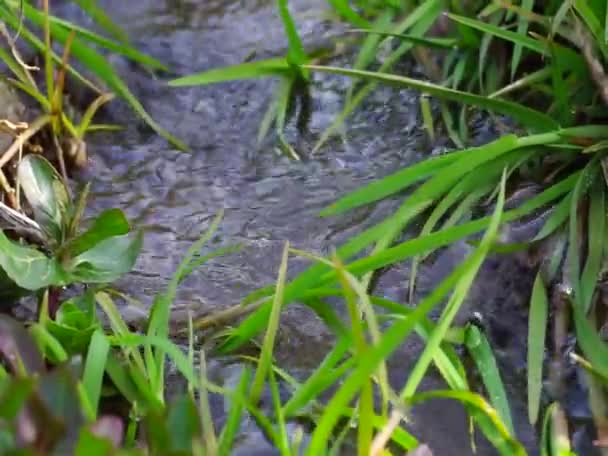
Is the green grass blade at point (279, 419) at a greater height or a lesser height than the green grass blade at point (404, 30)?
lesser

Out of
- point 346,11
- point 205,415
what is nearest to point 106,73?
point 346,11

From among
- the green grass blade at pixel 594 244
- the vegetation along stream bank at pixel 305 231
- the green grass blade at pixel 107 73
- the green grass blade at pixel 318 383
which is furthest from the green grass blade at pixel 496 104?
the green grass blade at pixel 318 383

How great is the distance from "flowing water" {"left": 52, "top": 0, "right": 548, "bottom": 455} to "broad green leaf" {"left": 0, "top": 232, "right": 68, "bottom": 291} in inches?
5.1

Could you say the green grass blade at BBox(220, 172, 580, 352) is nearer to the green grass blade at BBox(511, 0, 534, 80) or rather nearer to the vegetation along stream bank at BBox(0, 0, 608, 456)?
the vegetation along stream bank at BBox(0, 0, 608, 456)

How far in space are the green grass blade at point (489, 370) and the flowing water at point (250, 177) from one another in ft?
0.10

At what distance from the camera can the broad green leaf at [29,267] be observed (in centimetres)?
106

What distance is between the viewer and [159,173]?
149 centimetres

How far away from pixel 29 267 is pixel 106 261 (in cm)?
8

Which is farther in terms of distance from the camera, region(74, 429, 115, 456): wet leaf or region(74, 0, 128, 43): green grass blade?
region(74, 0, 128, 43): green grass blade

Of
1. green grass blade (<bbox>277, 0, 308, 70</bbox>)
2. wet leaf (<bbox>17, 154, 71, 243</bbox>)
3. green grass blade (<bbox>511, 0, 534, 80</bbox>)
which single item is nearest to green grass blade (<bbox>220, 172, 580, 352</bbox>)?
wet leaf (<bbox>17, 154, 71, 243</bbox>)

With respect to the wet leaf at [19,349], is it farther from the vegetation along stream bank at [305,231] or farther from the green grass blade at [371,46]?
the green grass blade at [371,46]

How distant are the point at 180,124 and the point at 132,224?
0.89 ft

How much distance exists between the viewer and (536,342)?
1.12 meters

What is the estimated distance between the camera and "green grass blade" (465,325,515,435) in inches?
41.8
